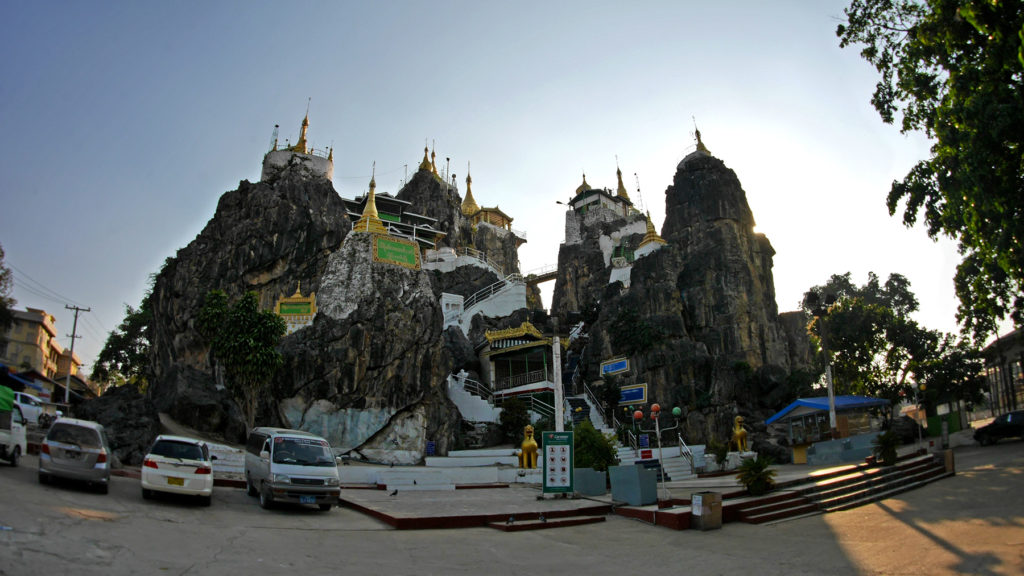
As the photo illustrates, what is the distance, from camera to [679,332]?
37.0m

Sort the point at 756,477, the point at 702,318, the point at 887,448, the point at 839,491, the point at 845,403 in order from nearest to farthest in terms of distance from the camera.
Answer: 1. the point at 756,477
2. the point at 839,491
3. the point at 887,448
4. the point at 845,403
5. the point at 702,318

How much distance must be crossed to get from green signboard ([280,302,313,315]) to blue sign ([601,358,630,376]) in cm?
1845

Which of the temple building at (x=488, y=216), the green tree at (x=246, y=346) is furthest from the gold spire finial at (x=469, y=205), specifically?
the green tree at (x=246, y=346)

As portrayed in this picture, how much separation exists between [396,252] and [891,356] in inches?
1255

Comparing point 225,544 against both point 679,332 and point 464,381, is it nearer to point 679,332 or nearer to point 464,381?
point 464,381

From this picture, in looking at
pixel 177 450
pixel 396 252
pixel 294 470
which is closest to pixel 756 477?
pixel 294 470

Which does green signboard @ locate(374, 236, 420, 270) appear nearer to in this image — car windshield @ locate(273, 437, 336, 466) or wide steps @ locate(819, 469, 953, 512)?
car windshield @ locate(273, 437, 336, 466)

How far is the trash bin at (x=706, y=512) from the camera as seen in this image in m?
11.5

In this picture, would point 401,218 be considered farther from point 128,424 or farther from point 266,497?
point 266,497

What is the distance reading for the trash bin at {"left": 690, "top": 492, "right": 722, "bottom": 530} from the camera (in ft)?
37.6

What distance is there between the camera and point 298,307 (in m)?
31.2

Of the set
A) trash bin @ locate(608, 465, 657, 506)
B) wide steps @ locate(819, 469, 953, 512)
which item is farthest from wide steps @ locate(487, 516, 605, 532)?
wide steps @ locate(819, 469, 953, 512)

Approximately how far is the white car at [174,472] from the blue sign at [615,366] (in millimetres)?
28264

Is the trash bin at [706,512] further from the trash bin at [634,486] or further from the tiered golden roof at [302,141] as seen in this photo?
the tiered golden roof at [302,141]
